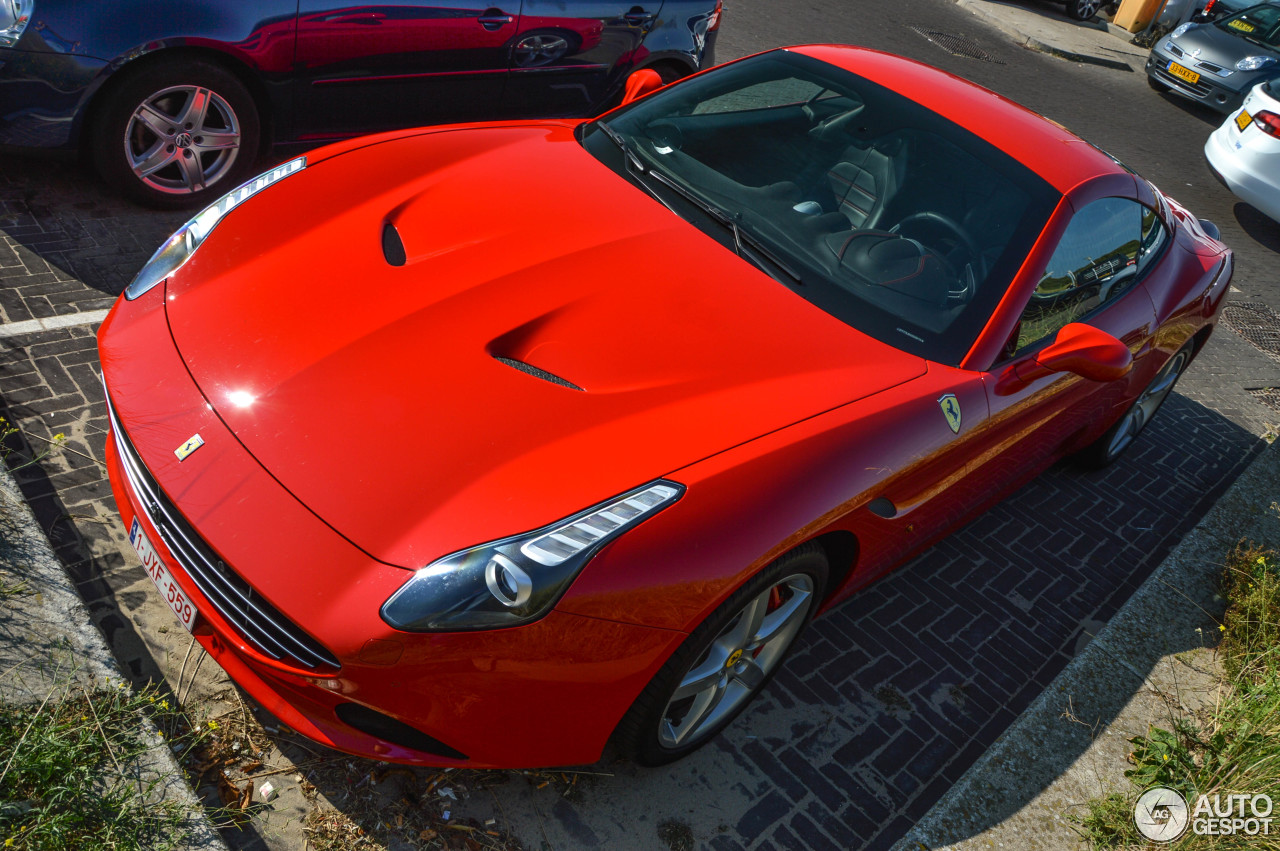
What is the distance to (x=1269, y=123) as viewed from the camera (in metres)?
8.68

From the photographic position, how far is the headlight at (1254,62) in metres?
12.1

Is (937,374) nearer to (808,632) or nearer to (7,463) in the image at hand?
(808,632)

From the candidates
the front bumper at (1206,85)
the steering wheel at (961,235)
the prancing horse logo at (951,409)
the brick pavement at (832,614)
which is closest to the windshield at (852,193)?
the steering wheel at (961,235)

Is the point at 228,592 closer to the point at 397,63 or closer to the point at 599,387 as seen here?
the point at 599,387

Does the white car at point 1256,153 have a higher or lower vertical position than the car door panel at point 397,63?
higher

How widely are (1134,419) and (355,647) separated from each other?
428cm

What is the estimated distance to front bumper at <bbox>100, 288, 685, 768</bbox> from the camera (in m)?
2.22

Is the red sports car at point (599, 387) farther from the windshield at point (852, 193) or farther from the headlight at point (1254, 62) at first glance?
the headlight at point (1254, 62)

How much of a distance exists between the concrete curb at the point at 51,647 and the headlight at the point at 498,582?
85 centimetres

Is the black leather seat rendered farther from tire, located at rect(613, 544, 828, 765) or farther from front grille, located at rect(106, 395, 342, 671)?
front grille, located at rect(106, 395, 342, 671)

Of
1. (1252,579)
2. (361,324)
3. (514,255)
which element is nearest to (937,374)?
(514,255)

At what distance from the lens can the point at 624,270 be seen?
10.3 ft

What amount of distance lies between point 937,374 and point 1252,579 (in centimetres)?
210

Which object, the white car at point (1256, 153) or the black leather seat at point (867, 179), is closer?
the black leather seat at point (867, 179)
